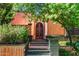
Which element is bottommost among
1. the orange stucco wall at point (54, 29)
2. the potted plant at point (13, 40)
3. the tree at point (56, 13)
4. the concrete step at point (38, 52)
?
the concrete step at point (38, 52)

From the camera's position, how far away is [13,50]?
786 cm

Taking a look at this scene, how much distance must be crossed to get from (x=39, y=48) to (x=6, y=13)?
0.69 meters

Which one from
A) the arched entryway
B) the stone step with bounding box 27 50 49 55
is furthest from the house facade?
the stone step with bounding box 27 50 49 55

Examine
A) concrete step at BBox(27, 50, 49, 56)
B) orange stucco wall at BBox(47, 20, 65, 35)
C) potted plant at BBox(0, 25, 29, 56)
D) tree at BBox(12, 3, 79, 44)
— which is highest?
tree at BBox(12, 3, 79, 44)

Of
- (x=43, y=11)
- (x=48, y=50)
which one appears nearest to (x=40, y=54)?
(x=48, y=50)

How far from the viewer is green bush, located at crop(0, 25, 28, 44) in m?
7.90

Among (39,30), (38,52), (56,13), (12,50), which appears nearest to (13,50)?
(12,50)

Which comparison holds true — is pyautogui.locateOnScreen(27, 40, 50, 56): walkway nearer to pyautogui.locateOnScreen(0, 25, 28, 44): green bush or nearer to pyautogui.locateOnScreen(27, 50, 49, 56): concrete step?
pyautogui.locateOnScreen(27, 50, 49, 56): concrete step

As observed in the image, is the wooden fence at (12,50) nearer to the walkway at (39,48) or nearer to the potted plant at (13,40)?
the potted plant at (13,40)

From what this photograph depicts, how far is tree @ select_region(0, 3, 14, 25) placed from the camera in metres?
7.89

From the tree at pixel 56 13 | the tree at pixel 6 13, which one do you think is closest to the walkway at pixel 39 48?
the tree at pixel 56 13

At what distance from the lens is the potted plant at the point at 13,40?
785cm

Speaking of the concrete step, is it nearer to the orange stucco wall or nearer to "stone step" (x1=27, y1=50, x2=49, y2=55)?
"stone step" (x1=27, y1=50, x2=49, y2=55)

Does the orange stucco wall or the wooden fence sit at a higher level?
the orange stucco wall
